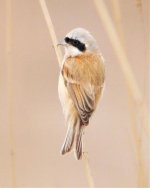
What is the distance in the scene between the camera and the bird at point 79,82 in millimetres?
1551

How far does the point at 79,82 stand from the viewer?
164 centimetres

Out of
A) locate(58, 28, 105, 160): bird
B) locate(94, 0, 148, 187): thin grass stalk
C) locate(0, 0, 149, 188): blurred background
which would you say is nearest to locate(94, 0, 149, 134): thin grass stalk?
locate(94, 0, 148, 187): thin grass stalk

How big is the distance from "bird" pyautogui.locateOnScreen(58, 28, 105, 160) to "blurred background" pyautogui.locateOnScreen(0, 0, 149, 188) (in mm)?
661

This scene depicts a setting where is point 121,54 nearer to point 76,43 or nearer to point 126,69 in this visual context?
point 126,69

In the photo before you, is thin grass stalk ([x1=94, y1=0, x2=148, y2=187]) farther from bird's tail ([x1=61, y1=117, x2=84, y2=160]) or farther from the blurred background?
the blurred background

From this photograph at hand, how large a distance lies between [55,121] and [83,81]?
1004 millimetres

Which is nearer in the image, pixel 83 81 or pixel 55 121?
pixel 83 81

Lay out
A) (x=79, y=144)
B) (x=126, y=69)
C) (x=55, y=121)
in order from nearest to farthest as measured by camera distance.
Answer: (x=126, y=69), (x=79, y=144), (x=55, y=121)

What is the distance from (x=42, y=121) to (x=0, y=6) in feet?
2.27

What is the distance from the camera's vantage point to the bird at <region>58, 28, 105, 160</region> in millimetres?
1551

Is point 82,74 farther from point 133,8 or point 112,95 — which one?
point 133,8

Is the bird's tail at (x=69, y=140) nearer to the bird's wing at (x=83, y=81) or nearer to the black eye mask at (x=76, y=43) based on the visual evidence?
the bird's wing at (x=83, y=81)

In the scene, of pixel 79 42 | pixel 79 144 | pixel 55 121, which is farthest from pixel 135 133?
pixel 55 121

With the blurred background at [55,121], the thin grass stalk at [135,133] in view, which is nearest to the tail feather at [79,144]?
the thin grass stalk at [135,133]
